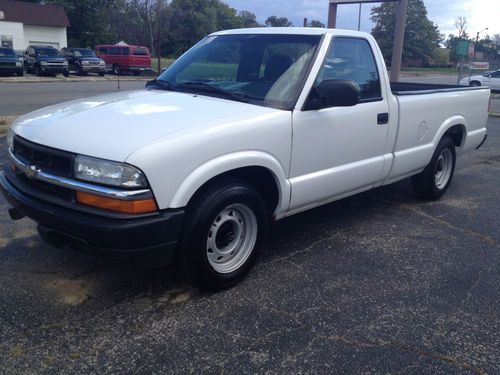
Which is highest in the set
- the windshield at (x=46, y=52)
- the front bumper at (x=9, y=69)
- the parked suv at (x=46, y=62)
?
the windshield at (x=46, y=52)

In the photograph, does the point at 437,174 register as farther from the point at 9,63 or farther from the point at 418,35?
the point at 418,35

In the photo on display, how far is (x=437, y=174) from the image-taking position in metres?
6.20

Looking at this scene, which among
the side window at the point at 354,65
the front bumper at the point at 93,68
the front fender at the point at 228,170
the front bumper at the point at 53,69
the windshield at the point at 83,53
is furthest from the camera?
the windshield at the point at 83,53

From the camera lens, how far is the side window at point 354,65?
4.26m

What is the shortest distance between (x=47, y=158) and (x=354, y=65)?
2810 mm

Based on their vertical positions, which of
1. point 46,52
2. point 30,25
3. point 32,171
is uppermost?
point 30,25

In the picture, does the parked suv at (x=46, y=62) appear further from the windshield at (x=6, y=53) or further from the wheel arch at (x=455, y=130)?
the wheel arch at (x=455, y=130)

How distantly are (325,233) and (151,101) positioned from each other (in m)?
2.13

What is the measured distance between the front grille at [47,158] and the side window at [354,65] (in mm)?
2116

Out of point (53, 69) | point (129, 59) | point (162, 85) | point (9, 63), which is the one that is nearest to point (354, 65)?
point (162, 85)

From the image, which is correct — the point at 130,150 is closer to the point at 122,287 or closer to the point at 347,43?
the point at 122,287

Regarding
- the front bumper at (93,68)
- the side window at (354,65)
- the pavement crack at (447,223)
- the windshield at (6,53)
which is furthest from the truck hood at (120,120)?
the front bumper at (93,68)

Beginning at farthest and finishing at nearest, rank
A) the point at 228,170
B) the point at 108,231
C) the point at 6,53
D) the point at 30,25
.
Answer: the point at 30,25
the point at 6,53
the point at 228,170
the point at 108,231

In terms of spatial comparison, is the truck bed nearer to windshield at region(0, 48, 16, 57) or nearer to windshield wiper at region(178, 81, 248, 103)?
windshield wiper at region(178, 81, 248, 103)
